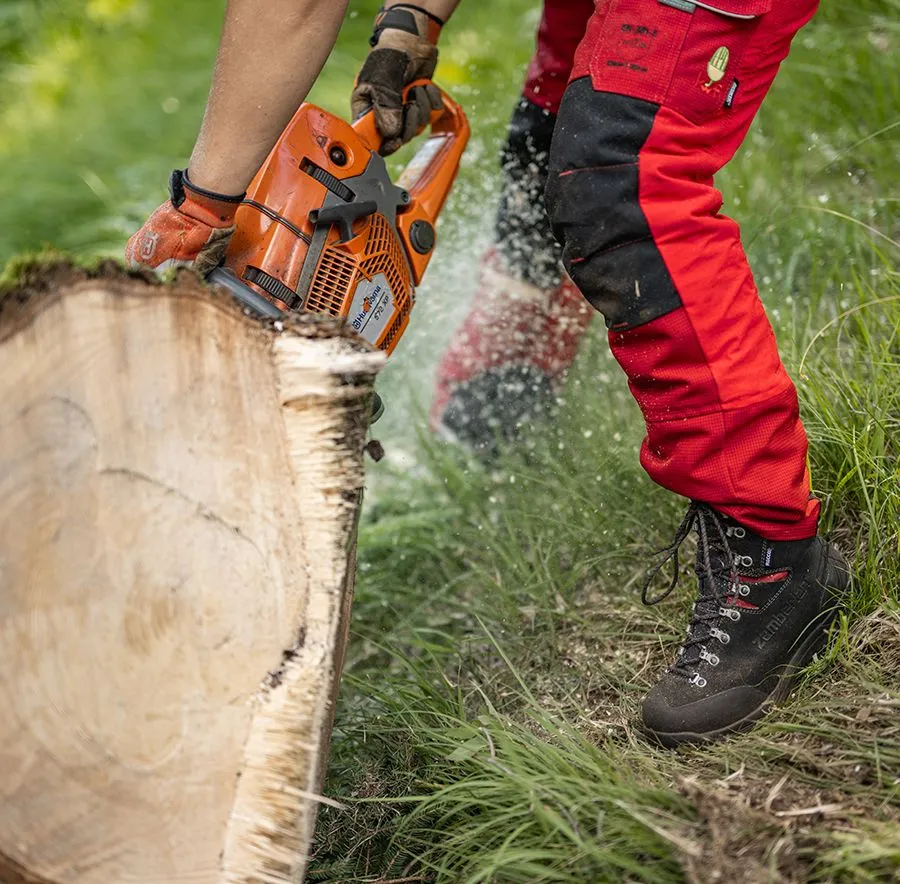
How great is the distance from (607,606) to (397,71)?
1.18 meters

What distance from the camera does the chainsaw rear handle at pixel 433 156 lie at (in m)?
2.08

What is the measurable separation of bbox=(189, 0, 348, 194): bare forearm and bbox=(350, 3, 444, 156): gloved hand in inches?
22.8

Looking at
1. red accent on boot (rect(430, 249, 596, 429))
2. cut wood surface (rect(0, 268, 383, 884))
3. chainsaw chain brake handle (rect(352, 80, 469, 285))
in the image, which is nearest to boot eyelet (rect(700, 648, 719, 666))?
cut wood surface (rect(0, 268, 383, 884))

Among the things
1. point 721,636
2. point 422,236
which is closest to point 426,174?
point 422,236

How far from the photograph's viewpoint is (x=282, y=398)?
1.29 m

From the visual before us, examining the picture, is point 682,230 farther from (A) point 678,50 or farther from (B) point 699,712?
(B) point 699,712

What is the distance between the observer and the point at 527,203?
2.65 meters

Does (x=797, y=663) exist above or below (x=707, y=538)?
below

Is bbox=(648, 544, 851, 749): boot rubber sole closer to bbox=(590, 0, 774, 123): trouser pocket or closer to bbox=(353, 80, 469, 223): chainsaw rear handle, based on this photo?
bbox=(590, 0, 774, 123): trouser pocket

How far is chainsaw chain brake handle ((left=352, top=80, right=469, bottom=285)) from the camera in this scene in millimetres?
2066

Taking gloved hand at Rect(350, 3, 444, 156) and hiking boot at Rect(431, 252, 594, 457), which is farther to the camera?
hiking boot at Rect(431, 252, 594, 457)

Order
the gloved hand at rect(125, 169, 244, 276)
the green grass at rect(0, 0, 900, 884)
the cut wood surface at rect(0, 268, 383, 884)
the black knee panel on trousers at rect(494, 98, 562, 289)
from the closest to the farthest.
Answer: the cut wood surface at rect(0, 268, 383, 884) < the green grass at rect(0, 0, 900, 884) < the gloved hand at rect(125, 169, 244, 276) < the black knee panel on trousers at rect(494, 98, 562, 289)

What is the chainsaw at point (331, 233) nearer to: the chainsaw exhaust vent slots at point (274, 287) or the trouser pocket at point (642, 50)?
the chainsaw exhaust vent slots at point (274, 287)

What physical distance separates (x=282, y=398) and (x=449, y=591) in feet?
3.78
